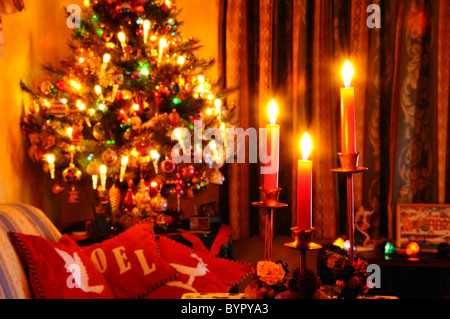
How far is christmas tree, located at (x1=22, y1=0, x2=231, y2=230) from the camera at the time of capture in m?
2.60

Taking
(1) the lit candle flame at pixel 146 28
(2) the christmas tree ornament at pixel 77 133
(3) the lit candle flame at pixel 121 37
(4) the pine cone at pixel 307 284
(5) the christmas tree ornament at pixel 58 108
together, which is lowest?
(4) the pine cone at pixel 307 284

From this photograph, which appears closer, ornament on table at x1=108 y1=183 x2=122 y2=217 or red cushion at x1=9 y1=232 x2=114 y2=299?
red cushion at x1=9 y1=232 x2=114 y2=299

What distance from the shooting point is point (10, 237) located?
5.48 ft

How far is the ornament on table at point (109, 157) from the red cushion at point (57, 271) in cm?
76

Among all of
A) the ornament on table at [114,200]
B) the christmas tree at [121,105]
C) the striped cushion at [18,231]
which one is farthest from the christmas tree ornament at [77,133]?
the striped cushion at [18,231]

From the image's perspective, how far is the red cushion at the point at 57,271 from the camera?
162 cm

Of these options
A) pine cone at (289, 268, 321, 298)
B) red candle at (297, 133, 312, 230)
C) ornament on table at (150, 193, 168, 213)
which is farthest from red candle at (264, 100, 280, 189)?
ornament on table at (150, 193, 168, 213)

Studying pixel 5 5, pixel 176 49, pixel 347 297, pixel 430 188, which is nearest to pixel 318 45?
pixel 176 49

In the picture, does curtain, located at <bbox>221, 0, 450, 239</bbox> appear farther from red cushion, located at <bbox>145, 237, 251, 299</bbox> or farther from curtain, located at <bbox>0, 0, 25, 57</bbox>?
curtain, located at <bbox>0, 0, 25, 57</bbox>

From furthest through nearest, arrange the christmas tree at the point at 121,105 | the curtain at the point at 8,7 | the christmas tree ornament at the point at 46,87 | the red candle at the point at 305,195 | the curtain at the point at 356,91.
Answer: the curtain at the point at 356,91, the christmas tree ornament at the point at 46,87, the christmas tree at the point at 121,105, the curtain at the point at 8,7, the red candle at the point at 305,195

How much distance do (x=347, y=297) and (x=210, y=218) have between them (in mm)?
2313

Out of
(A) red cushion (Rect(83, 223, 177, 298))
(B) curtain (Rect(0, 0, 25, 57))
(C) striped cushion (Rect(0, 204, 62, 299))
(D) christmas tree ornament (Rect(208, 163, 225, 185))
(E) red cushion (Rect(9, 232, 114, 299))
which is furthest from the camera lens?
(D) christmas tree ornament (Rect(208, 163, 225, 185))

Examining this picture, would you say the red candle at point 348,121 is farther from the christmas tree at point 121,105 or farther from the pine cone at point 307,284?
the christmas tree at point 121,105
